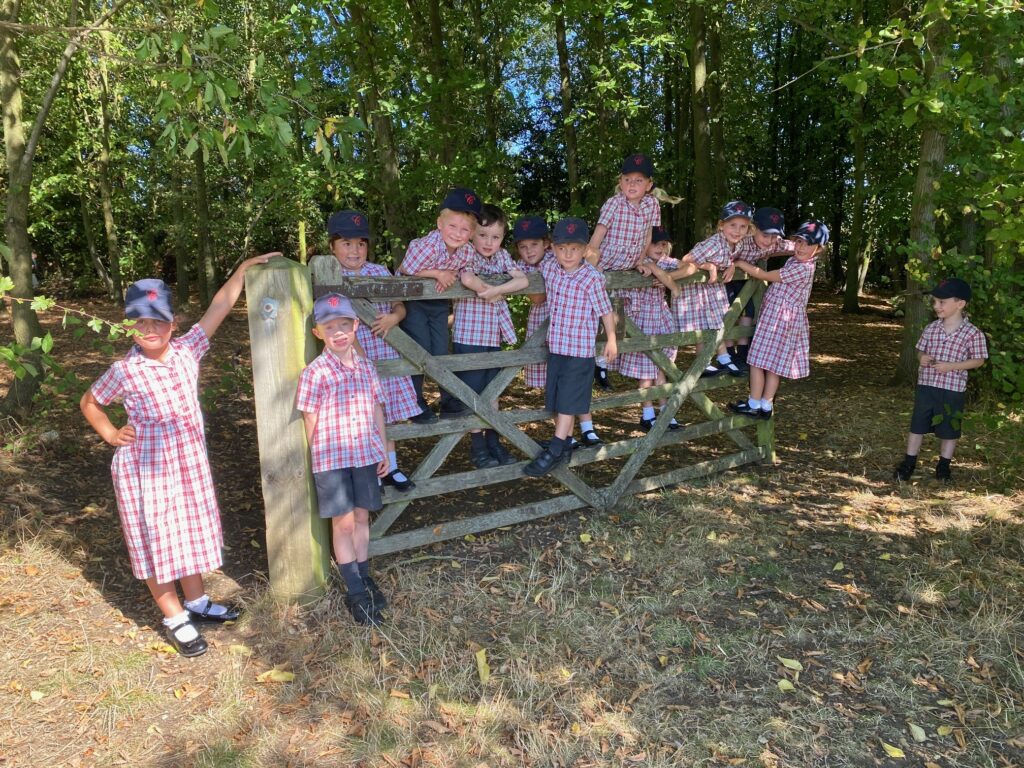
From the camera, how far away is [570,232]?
15.7 ft

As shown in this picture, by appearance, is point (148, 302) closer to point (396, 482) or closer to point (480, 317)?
point (396, 482)

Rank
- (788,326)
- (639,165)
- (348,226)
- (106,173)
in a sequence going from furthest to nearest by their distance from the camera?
(106,173) → (788,326) → (639,165) → (348,226)

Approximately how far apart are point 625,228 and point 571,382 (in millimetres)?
1345

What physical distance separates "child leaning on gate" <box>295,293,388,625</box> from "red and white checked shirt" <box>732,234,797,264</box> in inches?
141

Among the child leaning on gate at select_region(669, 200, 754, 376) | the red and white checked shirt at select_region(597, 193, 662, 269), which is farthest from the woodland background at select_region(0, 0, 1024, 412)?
the red and white checked shirt at select_region(597, 193, 662, 269)

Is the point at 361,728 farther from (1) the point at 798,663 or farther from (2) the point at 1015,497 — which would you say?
(2) the point at 1015,497

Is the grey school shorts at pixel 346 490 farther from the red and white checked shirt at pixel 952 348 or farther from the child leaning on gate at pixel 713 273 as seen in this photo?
the red and white checked shirt at pixel 952 348

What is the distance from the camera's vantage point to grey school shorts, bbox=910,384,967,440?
18.8 ft

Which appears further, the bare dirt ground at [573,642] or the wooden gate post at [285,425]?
the wooden gate post at [285,425]

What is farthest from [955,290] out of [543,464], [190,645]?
[190,645]

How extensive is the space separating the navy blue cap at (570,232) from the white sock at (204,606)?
298 cm

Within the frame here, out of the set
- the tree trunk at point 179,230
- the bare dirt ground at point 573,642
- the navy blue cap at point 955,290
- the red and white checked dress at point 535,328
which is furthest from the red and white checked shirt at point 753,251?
the tree trunk at point 179,230

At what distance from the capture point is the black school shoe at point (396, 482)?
4.46 m

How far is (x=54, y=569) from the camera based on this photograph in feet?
14.6
